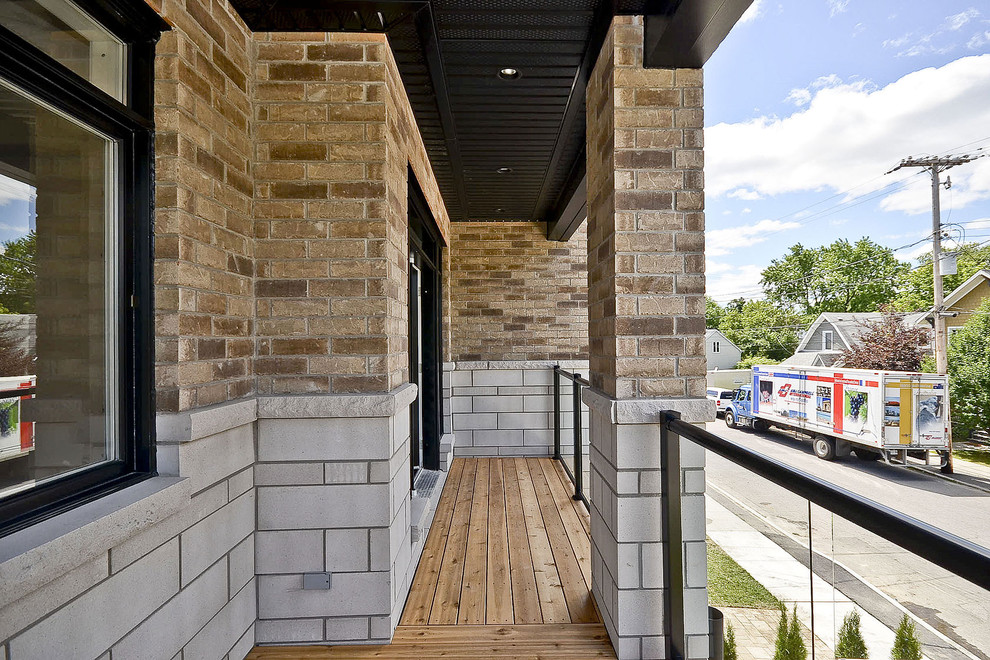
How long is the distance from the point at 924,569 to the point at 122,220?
189 centimetres

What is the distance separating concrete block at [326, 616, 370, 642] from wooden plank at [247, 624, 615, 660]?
0.03m

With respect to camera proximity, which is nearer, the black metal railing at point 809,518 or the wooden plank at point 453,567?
the black metal railing at point 809,518

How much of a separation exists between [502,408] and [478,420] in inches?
10.7

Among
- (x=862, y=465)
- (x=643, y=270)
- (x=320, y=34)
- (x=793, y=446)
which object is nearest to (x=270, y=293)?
(x=320, y=34)

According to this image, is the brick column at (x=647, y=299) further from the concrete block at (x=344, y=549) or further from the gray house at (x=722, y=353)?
the gray house at (x=722, y=353)

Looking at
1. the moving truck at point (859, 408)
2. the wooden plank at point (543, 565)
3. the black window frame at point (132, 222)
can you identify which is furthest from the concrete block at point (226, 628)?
the moving truck at point (859, 408)

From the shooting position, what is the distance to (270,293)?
6.16ft

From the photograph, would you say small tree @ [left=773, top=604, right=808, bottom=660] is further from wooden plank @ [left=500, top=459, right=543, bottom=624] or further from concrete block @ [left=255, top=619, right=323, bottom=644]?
concrete block @ [left=255, top=619, right=323, bottom=644]

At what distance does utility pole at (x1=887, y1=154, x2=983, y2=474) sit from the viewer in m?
9.54

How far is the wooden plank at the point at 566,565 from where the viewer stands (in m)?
2.11

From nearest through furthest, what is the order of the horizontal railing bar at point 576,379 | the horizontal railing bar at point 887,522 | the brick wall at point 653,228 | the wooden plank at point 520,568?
the horizontal railing bar at point 887,522 → the brick wall at point 653,228 → the wooden plank at point 520,568 → the horizontal railing bar at point 576,379

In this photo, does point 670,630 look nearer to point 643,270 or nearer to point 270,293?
point 643,270

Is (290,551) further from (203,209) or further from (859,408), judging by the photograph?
(859,408)

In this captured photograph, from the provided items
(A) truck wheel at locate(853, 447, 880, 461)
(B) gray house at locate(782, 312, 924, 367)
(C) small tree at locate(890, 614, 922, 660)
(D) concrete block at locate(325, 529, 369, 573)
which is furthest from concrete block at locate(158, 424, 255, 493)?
(B) gray house at locate(782, 312, 924, 367)
